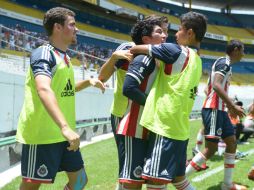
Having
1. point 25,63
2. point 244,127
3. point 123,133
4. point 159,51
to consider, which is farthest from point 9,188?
point 244,127

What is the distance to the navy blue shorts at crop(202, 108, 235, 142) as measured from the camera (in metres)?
5.33

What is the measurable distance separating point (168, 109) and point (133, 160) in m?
0.49

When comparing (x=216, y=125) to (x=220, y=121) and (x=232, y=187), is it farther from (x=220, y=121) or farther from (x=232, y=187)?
(x=232, y=187)

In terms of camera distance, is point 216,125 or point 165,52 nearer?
point 165,52

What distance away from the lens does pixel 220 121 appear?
543 cm

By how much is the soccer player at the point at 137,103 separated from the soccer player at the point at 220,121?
1.96 m

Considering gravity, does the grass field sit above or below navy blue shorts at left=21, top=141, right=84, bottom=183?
below

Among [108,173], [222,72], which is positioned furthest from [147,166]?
[108,173]

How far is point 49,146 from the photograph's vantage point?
10.5 ft

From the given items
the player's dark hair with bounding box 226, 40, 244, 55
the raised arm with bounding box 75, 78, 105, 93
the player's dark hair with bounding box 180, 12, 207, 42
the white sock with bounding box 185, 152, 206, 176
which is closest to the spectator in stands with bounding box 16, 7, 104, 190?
the raised arm with bounding box 75, 78, 105, 93

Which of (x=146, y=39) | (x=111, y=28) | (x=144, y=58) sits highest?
(x=111, y=28)

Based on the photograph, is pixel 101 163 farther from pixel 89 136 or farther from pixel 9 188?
pixel 89 136

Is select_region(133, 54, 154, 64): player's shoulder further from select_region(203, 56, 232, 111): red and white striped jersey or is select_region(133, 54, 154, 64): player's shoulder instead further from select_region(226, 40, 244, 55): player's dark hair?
select_region(226, 40, 244, 55): player's dark hair

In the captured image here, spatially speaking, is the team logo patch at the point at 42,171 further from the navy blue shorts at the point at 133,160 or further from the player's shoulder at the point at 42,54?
the player's shoulder at the point at 42,54
